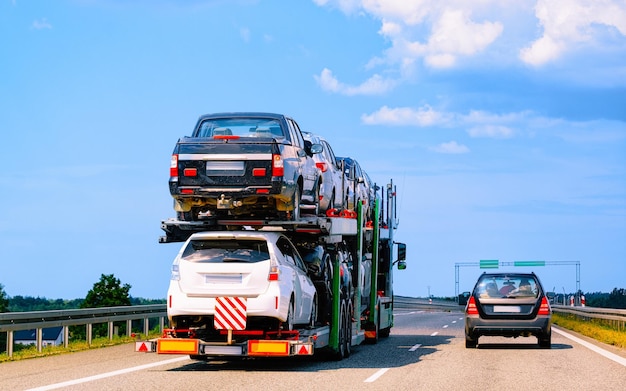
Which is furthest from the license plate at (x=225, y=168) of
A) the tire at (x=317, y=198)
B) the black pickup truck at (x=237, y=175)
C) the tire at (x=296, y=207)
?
the tire at (x=317, y=198)

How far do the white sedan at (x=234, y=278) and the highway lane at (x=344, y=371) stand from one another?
0.90 m

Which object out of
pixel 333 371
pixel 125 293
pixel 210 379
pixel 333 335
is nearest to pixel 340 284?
pixel 333 335

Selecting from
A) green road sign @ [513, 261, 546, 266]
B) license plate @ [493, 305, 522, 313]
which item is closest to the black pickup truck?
license plate @ [493, 305, 522, 313]

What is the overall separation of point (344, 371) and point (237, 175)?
11.0 feet

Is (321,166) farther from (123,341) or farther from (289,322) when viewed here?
(123,341)

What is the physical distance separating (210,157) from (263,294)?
2.35m

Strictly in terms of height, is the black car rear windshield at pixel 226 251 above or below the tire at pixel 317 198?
below

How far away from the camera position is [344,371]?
15.9 m

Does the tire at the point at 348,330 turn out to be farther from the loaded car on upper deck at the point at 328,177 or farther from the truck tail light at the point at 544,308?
the truck tail light at the point at 544,308

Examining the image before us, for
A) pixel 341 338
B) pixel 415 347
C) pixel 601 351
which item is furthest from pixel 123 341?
pixel 601 351

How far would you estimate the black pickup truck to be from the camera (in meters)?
16.2

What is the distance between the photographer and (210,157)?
1625cm

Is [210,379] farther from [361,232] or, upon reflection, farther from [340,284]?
[361,232]

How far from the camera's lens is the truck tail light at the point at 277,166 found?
16188 millimetres
